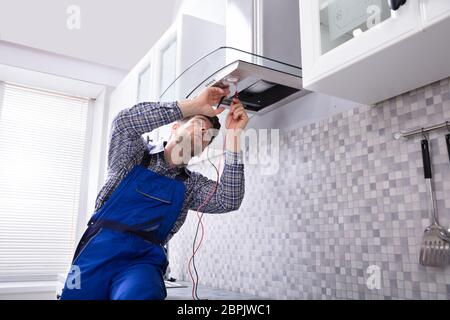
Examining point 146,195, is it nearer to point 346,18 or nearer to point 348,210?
point 348,210

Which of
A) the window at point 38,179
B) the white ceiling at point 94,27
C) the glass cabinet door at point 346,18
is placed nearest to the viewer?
the glass cabinet door at point 346,18

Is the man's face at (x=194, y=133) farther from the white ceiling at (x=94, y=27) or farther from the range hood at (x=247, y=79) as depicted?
the white ceiling at (x=94, y=27)

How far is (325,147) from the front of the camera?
1371mm

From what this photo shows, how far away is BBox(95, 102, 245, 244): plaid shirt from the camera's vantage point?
1.19m

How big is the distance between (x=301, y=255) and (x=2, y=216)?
261 cm

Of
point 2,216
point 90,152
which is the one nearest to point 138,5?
point 90,152

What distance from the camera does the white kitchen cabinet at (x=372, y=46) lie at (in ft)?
2.64

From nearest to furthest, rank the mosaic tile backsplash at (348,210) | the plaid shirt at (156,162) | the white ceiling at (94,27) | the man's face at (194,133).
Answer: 1. the mosaic tile backsplash at (348,210)
2. the plaid shirt at (156,162)
3. the man's face at (194,133)
4. the white ceiling at (94,27)

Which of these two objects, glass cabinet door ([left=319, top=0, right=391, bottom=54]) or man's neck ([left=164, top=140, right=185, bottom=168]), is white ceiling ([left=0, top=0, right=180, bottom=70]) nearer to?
man's neck ([left=164, top=140, right=185, bottom=168])

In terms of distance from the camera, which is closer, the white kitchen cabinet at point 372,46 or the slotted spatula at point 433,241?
the white kitchen cabinet at point 372,46

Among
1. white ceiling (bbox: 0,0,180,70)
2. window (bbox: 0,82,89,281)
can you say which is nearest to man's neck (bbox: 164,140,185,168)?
white ceiling (bbox: 0,0,180,70)

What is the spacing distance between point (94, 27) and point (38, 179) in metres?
1.33

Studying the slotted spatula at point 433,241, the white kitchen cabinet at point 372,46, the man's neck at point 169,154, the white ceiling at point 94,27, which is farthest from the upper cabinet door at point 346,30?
the white ceiling at point 94,27

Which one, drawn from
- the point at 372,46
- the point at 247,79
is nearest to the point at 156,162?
the point at 247,79
